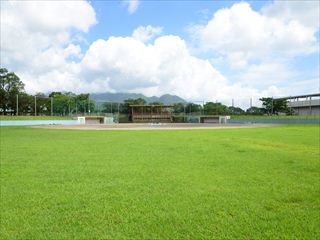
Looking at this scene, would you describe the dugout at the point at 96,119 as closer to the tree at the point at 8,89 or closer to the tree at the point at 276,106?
the tree at the point at 8,89

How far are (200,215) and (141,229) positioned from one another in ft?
2.70

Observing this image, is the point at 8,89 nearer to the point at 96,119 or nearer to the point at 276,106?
the point at 96,119

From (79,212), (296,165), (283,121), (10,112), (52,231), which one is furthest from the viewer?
(10,112)

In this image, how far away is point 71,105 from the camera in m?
73.7

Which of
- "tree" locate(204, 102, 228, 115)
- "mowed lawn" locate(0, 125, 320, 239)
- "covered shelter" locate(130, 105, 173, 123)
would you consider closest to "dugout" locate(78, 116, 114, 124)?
"covered shelter" locate(130, 105, 173, 123)

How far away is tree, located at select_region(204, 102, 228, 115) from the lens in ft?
227

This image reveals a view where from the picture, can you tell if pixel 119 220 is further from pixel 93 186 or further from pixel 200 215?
pixel 93 186

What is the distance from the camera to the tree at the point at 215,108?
227 feet

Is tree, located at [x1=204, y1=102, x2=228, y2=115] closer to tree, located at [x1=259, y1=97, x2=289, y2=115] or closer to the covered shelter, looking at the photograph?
the covered shelter

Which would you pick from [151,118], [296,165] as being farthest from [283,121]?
[296,165]

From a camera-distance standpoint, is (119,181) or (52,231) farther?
(119,181)

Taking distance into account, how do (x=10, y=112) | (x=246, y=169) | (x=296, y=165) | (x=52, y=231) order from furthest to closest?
(x=10, y=112) → (x=296, y=165) → (x=246, y=169) → (x=52, y=231)

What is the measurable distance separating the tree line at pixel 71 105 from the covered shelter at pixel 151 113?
10.1 ft

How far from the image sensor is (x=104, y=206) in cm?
438
